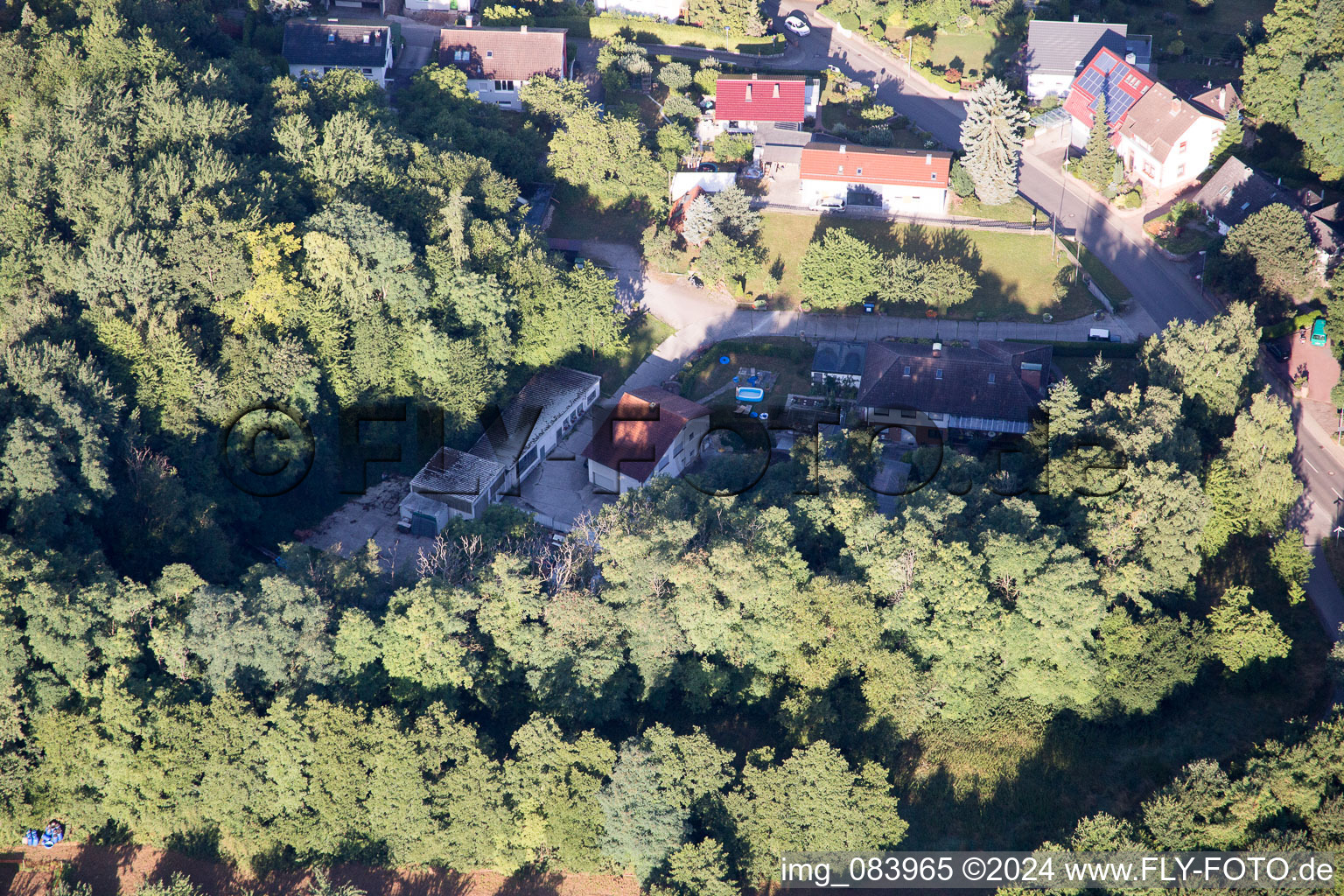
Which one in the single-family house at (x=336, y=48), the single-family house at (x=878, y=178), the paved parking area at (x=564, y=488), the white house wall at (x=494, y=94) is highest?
the single-family house at (x=336, y=48)

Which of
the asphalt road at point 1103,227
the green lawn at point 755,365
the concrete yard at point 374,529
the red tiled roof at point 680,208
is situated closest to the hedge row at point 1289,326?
the asphalt road at point 1103,227

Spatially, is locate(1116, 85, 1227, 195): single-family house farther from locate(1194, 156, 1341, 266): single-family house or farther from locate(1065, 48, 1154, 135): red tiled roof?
locate(1194, 156, 1341, 266): single-family house

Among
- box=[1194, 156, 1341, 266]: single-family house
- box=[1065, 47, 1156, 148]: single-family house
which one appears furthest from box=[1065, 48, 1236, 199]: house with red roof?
box=[1194, 156, 1341, 266]: single-family house

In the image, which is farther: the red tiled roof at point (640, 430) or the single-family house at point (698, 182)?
the single-family house at point (698, 182)

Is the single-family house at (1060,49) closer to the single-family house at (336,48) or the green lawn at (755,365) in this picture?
the green lawn at (755,365)

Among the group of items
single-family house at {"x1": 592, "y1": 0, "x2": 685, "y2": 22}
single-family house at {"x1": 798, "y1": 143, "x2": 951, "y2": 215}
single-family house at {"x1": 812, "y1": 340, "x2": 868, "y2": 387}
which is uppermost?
single-family house at {"x1": 592, "y1": 0, "x2": 685, "y2": 22}

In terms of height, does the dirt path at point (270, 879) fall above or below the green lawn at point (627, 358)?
below

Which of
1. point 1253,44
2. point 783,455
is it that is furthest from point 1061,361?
point 1253,44

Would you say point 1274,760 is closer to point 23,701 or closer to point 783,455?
point 783,455
